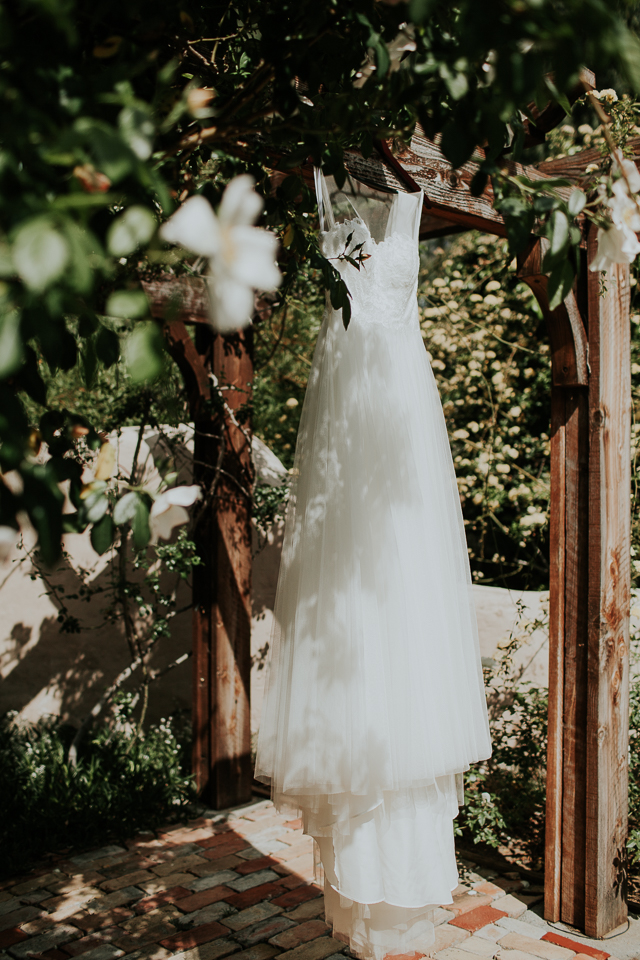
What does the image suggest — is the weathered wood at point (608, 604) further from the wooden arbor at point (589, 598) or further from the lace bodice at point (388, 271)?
the lace bodice at point (388, 271)

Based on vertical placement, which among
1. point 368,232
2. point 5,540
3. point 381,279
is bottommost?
point 5,540

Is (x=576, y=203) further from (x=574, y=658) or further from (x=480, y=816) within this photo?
(x=480, y=816)

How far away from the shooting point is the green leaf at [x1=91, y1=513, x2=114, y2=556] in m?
0.81

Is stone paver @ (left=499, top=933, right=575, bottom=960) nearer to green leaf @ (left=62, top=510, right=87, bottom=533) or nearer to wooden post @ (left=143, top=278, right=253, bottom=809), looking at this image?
wooden post @ (left=143, top=278, right=253, bottom=809)

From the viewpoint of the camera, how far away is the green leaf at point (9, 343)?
60 cm

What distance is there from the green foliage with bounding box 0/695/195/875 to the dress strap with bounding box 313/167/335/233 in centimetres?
249

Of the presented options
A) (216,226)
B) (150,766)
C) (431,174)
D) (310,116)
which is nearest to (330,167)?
(310,116)

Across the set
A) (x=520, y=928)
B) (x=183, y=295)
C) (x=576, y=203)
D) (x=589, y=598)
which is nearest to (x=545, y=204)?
(x=576, y=203)

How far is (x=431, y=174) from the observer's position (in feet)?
6.84

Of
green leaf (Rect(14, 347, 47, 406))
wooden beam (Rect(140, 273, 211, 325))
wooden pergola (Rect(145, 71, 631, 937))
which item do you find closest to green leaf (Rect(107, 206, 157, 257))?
green leaf (Rect(14, 347, 47, 406))

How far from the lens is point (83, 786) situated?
3.17 m

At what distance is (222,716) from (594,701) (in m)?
1.70

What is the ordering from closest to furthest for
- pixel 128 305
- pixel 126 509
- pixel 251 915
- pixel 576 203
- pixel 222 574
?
pixel 128 305
pixel 126 509
pixel 576 203
pixel 251 915
pixel 222 574

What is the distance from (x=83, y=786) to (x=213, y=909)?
95 cm
